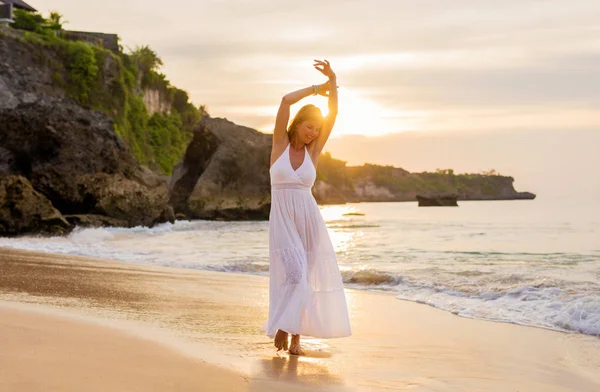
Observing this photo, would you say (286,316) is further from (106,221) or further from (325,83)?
(106,221)

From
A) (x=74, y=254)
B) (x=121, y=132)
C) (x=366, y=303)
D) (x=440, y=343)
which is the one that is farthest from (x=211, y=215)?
(x=440, y=343)

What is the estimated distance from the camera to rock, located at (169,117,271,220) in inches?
1465

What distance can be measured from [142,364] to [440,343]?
2.53m

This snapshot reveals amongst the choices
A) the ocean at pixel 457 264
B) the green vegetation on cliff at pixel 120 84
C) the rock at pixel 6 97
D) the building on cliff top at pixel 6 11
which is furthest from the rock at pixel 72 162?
the building on cliff top at pixel 6 11

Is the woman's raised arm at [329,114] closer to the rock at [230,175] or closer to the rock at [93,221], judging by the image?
the rock at [93,221]

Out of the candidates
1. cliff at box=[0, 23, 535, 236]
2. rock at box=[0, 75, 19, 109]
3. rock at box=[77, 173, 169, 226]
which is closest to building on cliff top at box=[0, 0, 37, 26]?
cliff at box=[0, 23, 535, 236]

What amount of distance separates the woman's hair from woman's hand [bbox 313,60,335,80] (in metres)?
0.27

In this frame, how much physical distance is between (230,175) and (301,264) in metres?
33.1

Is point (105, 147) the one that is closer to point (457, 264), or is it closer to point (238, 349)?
point (457, 264)

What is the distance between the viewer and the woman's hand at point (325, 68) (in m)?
5.27

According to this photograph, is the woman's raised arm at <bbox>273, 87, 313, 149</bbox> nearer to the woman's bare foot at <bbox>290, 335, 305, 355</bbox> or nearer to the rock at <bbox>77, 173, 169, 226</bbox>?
the woman's bare foot at <bbox>290, 335, 305, 355</bbox>

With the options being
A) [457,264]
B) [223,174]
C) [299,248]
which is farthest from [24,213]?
[223,174]

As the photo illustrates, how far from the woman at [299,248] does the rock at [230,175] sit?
3179 centimetres

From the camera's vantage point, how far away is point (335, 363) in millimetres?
4871
